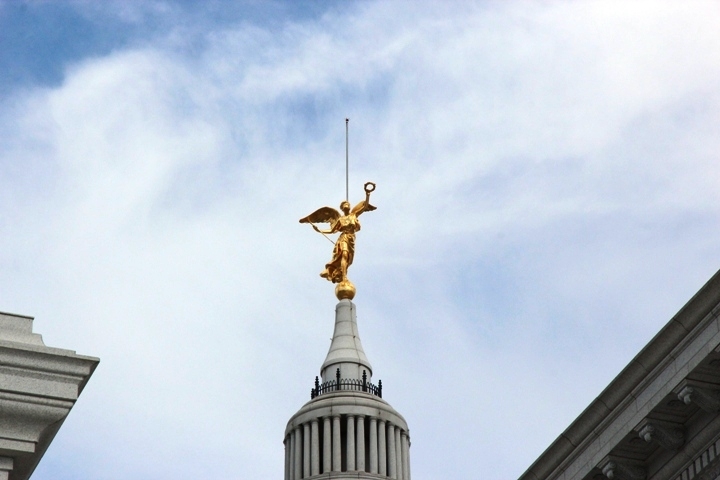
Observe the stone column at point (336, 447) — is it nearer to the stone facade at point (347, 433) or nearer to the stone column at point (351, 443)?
the stone facade at point (347, 433)

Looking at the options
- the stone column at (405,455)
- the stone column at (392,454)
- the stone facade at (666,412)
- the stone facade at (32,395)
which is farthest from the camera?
the stone column at (405,455)

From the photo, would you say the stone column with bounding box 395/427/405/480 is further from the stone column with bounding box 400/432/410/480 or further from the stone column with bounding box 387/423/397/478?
the stone column with bounding box 400/432/410/480

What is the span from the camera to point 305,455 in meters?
71.3

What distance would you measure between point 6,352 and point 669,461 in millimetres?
13976

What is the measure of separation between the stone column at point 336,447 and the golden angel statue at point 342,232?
9805 millimetres

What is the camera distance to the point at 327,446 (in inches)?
2788

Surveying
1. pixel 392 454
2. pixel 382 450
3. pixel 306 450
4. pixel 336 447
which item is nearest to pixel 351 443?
pixel 336 447

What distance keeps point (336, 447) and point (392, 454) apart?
2820 millimetres

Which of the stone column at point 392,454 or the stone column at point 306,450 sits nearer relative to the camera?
the stone column at point 306,450

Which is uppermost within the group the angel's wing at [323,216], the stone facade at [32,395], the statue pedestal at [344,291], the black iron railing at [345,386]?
the angel's wing at [323,216]

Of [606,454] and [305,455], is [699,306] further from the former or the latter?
[305,455]

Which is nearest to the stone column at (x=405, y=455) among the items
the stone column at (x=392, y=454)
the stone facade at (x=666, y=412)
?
the stone column at (x=392, y=454)

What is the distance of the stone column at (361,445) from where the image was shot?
70062 mm

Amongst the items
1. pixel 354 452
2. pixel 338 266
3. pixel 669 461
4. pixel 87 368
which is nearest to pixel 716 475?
pixel 669 461
